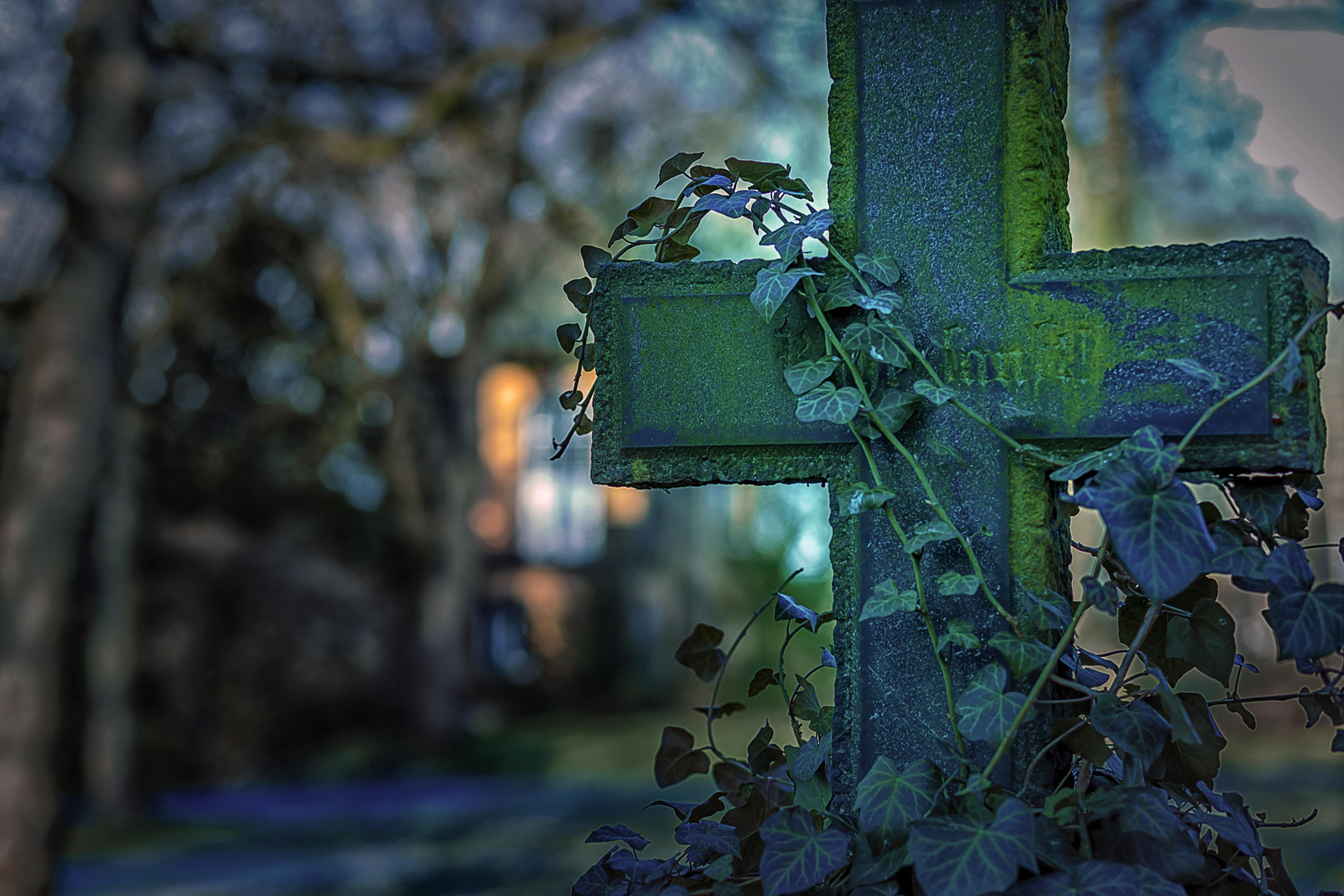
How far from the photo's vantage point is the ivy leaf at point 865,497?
1.38m

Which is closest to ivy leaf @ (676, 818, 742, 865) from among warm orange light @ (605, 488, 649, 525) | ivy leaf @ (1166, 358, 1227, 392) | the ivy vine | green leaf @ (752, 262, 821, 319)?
the ivy vine

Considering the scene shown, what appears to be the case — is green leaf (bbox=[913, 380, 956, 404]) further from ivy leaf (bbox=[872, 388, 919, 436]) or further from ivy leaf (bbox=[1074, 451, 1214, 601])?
ivy leaf (bbox=[1074, 451, 1214, 601])

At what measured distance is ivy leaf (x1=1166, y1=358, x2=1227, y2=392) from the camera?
4.11 ft

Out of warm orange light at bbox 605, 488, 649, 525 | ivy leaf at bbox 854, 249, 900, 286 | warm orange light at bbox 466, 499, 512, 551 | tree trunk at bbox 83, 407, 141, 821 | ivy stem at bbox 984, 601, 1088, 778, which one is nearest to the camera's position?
ivy stem at bbox 984, 601, 1088, 778

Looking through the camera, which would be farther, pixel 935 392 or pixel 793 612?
pixel 793 612

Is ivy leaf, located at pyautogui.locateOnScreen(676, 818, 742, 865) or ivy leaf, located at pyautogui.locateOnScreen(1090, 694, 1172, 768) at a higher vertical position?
ivy leaf, located at pyautogui.locateOnScreen(1090, 694, 1172, 768)

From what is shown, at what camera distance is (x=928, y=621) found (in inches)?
53.5

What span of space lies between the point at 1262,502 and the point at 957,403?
0.38 meters

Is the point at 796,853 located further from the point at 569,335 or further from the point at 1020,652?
the point at 569,335

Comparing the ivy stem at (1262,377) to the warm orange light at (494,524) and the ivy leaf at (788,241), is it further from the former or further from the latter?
the warm orange light at (494,524)

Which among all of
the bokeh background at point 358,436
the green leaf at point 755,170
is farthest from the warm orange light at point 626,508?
the green leaf at point 755,170

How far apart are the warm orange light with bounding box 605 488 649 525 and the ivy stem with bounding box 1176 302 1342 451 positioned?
50.3ft

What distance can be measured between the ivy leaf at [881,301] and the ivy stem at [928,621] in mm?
154

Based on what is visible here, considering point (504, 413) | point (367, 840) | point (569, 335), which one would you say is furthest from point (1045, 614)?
point (504, 413)
